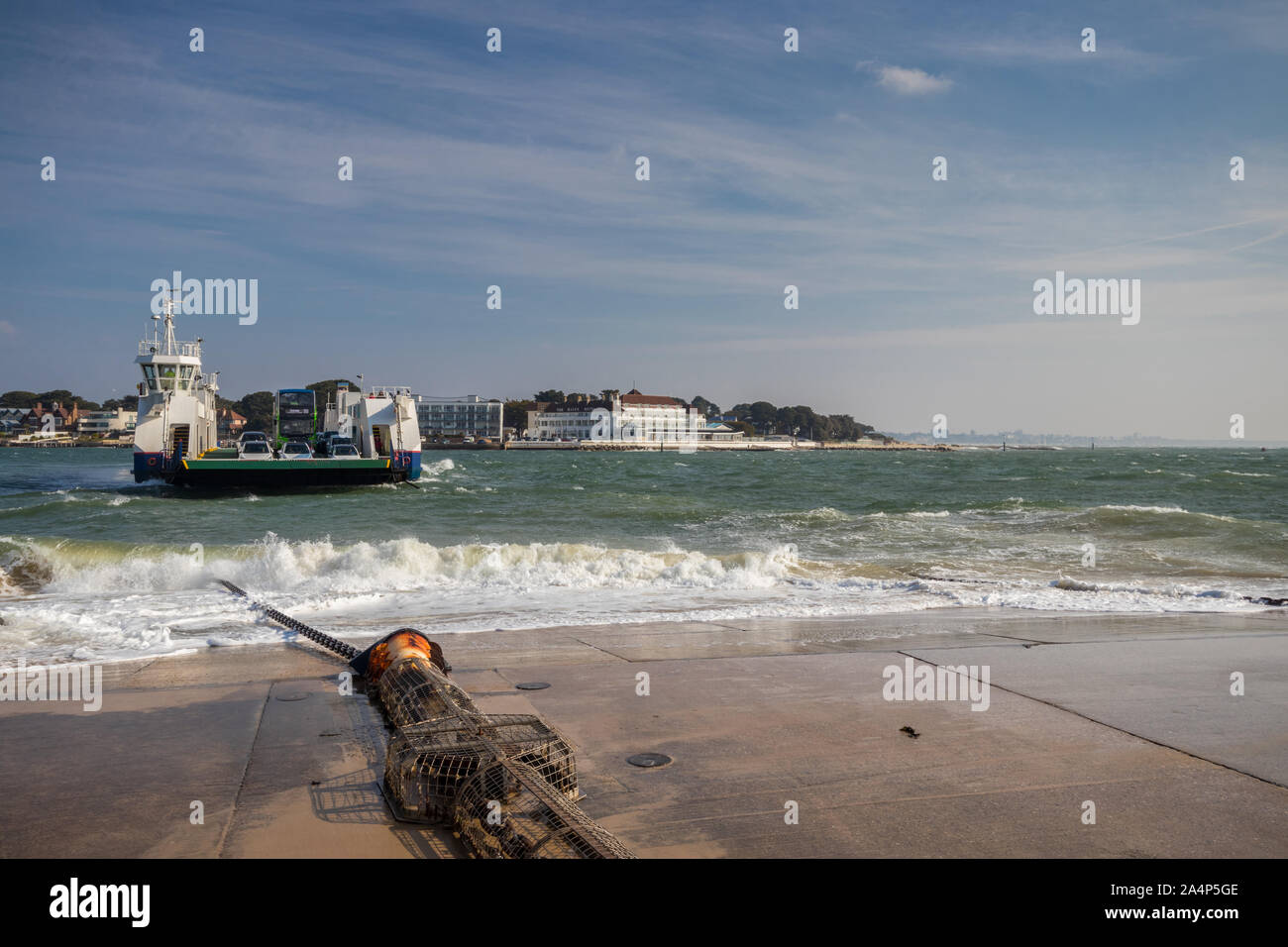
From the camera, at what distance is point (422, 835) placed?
3.84 meters

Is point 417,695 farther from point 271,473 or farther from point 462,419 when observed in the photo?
point 462,419

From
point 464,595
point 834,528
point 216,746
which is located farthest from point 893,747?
point 834,528

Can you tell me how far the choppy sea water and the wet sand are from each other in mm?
2544

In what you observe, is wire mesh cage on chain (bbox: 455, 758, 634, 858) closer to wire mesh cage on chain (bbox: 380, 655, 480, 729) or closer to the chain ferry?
wire mesh cage on chain (bbox: 380, 655, 480, 729)

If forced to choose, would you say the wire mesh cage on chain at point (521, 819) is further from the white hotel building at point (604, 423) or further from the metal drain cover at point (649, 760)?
the white hotel building at point (604, 423)

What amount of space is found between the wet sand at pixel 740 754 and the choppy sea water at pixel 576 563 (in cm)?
254

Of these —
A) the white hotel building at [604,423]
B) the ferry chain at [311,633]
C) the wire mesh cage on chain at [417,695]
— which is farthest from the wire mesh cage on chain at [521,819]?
the white hotel building at [604,423]

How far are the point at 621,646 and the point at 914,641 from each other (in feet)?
9.06

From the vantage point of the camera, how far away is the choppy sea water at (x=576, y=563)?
411 inches

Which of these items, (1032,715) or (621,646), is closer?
(1032,715)

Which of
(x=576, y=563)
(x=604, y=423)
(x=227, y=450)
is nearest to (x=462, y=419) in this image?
(x=604, y=423)

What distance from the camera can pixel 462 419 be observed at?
18612 centimetres
